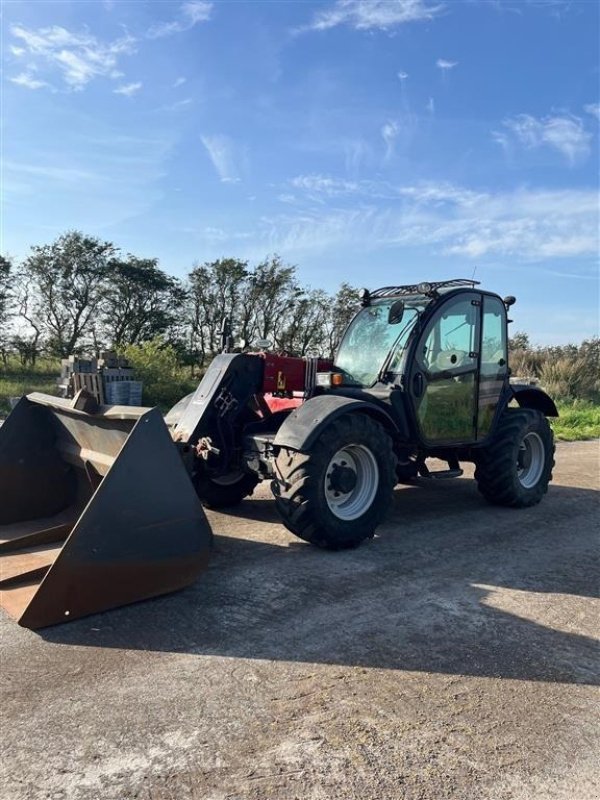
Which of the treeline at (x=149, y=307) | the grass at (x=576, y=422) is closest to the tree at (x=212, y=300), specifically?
the treeline at (x=149, y=307)

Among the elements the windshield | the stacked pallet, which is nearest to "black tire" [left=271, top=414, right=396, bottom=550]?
the windshield

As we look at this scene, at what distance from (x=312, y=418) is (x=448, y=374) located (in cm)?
189

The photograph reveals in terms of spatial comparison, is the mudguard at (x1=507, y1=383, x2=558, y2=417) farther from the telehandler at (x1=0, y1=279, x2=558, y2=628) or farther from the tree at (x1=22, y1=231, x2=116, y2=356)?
the tree at (x1=22, y1=231, x2=116, y2=356)

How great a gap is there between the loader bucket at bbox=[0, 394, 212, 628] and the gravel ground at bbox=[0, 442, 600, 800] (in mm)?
140

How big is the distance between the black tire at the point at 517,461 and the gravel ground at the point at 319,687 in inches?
72.7

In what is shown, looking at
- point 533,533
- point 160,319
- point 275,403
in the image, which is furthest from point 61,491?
point 160,319

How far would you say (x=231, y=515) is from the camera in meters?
6.03

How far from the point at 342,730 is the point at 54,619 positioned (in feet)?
5.59

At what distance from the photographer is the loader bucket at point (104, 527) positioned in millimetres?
3469

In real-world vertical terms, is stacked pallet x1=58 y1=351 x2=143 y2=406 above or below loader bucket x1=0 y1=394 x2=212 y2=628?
above

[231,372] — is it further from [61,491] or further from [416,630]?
[416,630]

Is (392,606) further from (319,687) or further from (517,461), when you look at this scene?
(517,461)

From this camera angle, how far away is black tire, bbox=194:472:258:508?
6.07 metres

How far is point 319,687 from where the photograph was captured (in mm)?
2982
